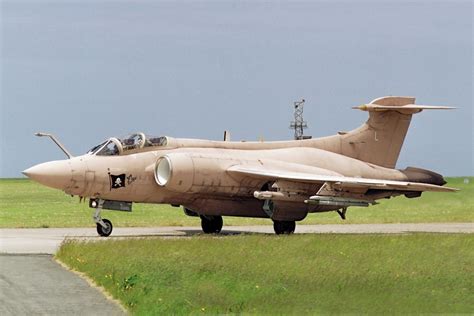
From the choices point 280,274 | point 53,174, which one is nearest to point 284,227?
point 53,174

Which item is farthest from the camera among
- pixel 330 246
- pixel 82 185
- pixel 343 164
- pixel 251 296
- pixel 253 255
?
pixel 343 164

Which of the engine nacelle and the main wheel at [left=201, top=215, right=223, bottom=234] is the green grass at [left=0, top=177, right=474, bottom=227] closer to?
the main wheel at [left=201, top=215, right=223, bottom=234]

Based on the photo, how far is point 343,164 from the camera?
29844 mm

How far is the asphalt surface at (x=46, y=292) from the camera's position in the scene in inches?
514

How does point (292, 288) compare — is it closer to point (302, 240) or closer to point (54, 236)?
point (302, 240)

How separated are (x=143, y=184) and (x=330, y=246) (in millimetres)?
6720

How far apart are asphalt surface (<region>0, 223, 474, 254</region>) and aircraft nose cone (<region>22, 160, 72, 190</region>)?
4.50 feet

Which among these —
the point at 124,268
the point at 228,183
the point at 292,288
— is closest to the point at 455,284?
the point at 292,288

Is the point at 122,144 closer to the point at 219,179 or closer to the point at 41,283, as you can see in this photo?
the point at 219,179

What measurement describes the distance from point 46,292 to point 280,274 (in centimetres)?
394

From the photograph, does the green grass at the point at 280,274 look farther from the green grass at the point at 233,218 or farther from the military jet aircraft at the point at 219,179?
the green grass at the point at 233,218

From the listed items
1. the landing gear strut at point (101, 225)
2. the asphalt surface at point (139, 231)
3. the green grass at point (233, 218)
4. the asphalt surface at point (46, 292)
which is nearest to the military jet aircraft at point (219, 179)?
the landing gear strut at point (101, 225)

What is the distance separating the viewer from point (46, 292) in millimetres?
14367

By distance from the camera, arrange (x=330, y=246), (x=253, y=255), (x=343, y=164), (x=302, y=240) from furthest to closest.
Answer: (x=343, y=164), (x=302, y=240), (x=330, y=246), (x=253, y=255)
